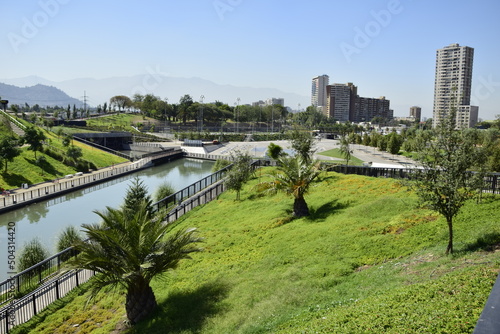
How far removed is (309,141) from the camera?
3438 centimetres

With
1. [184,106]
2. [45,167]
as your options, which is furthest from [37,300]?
[184,106]

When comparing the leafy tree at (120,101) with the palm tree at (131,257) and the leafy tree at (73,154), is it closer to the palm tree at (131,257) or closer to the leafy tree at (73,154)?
the leafy tree at (73,154)

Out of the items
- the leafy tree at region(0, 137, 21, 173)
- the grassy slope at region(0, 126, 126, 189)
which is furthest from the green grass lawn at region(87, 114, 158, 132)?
the leafy tree at region(0, 137, 21, 173)

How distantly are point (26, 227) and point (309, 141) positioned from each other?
78.7 ft

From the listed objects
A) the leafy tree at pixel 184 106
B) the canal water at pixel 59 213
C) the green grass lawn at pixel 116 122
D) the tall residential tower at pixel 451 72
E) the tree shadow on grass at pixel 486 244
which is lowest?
the canal water at pixel 59 213

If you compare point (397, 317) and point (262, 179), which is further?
point (262, 179)

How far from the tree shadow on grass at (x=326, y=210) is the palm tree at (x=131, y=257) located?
27.5 ft

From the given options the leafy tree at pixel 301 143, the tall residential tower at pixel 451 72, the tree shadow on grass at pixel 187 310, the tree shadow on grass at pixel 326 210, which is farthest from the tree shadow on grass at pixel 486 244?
the tall residential tower at pixel 451 72

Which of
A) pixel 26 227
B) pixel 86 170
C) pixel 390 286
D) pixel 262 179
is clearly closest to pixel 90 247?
pixel 390 286

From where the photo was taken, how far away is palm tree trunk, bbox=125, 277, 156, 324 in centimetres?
1122

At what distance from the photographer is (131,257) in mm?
11383

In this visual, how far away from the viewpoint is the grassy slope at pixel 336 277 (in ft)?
23.6

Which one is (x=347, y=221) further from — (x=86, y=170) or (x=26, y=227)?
(x=86, y=170)

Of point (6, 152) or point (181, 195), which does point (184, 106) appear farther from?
point (181, 195)
